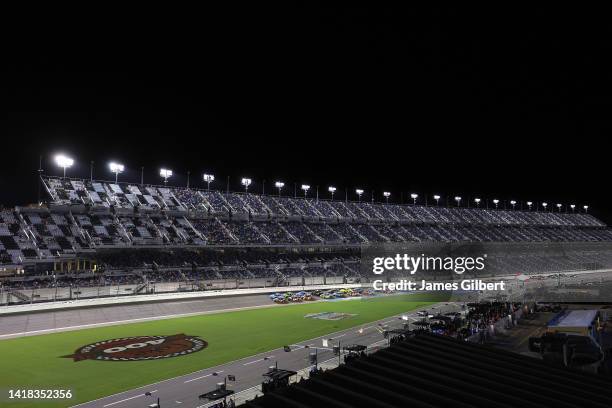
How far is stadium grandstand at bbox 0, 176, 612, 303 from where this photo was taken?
59.9 meters

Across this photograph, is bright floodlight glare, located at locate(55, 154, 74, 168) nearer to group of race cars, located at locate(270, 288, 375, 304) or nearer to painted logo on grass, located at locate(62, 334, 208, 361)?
group of race cars, located at locate(270, 288, 375, 304)

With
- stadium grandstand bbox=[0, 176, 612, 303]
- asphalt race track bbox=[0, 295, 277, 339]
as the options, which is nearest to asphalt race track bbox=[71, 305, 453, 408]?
asphalt race track bbox=[0, 295, 277, 339]

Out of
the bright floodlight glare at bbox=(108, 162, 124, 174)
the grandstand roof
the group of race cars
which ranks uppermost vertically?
the bright floodlight glare at bbox=(108, 162, 124, 174)

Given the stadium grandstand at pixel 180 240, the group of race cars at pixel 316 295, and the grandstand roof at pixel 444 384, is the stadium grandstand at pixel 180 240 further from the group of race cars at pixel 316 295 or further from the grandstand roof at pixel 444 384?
the grandstand roof at pixel 444 384

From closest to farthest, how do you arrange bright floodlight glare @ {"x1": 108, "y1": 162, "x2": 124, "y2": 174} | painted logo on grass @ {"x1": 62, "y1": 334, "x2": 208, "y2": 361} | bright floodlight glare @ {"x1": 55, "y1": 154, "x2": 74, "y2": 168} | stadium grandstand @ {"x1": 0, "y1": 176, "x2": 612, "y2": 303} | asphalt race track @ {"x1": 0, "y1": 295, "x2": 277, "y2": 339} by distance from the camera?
painted logo on grass @ {"x1": 62, "y1": 334, "x2": 208, "y2": 361}
asphalt race track @ {"x1": 0, "y1": 295, "x2": 277, "y2": 339}
stadium grandstand @ {"x1": 0, "y1": 176, "x2": 612, "y2": 303}
bright floodlight glare @ {"x1": 55, "y1": 154, "x2": 74, "y2": 168}
bright floodlight glare @ {"x1": 108, "y1": 162, "x2": 124, "y2": 174}

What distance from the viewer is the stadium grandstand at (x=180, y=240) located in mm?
59894

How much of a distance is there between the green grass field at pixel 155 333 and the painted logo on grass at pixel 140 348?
930 millimetres

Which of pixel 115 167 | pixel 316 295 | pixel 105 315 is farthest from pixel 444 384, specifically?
pixel 115 167

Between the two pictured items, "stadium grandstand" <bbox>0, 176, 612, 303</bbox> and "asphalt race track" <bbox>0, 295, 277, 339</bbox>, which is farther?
"stadium grandstand" <bbox>0, 176, 612, 303</bbox>

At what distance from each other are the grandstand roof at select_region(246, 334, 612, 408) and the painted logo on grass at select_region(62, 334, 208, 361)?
2354cm

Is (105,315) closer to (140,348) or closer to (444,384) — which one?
(140,348)

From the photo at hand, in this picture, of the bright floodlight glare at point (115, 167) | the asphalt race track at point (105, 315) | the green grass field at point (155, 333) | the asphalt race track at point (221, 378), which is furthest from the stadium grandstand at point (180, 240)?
the asphalt race track at point (221, 378)

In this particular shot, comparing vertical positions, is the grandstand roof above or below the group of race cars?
above

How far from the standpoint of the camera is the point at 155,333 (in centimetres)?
4150
